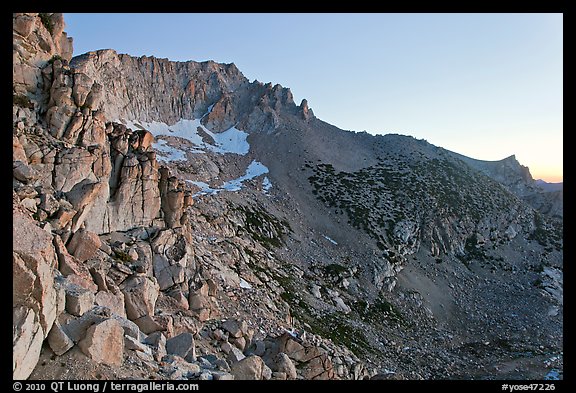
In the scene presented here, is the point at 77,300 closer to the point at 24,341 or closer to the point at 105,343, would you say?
the point at 105,343

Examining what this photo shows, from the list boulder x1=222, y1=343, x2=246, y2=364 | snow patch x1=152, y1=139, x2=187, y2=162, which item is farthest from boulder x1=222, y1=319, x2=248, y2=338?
snow patch x1=152, y1=139, x2=187, y2=162

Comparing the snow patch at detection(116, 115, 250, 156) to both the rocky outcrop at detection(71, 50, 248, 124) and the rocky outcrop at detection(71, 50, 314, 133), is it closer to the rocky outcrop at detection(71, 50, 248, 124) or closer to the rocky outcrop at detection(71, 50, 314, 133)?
the rocky outcrop at detection(71, 50, 314, 133)

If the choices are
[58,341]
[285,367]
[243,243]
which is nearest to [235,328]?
[285,367]

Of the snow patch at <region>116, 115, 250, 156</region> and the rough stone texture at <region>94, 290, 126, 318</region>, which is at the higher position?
the snow patch at <region>116, 115, 250, 156</region>

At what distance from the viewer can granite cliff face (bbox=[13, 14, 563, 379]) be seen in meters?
14.9

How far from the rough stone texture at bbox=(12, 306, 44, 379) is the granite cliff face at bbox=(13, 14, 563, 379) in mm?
56

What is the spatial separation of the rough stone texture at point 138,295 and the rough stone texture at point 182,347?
301cm

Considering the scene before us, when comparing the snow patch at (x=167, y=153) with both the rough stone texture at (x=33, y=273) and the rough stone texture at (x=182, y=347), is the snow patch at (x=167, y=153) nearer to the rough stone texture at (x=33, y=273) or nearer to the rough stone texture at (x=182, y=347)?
the rough stone texture at (x=182, y=347)

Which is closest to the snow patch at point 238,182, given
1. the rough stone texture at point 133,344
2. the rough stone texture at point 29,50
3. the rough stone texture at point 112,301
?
the rough stone texture at point 29,50

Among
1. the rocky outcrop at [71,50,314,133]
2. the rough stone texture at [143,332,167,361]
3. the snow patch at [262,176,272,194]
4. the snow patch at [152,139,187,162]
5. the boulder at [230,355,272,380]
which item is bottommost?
the boulder at [230,355,272,380]

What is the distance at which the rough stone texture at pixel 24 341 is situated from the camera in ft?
32.4

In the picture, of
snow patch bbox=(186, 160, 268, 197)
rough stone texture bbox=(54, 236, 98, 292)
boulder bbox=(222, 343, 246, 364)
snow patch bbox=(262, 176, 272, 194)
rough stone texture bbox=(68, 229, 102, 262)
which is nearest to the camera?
rough stone texture bbox=(54, 236, 98, 292)

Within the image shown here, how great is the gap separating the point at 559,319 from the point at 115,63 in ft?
390
